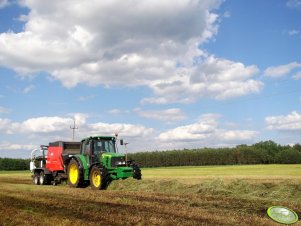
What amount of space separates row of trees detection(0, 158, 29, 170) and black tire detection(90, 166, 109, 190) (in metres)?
51.7

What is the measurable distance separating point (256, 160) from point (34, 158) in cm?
5282

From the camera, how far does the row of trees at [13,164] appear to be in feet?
213

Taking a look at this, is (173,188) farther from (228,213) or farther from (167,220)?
(167,220)

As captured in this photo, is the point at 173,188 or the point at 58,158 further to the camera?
the point at 58,158

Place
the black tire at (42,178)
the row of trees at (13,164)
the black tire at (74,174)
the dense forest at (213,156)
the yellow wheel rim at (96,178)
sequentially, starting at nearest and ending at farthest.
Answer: the yellow wheel rim at (96,178) < the black tire at (74,174) < the black tire at (42,178) < the row of trees at (13,164) < the dense forest at (213,156)

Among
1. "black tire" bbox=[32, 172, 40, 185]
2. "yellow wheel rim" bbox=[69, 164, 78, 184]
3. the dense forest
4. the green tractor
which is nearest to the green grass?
"black tire" bbox=[32, 172, 40, 185]

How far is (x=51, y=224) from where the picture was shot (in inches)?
295

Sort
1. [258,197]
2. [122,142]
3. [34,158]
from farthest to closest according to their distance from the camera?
[34,158], [122,142], [258,197]

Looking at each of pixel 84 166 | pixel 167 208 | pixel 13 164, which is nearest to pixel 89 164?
pixel 84 166

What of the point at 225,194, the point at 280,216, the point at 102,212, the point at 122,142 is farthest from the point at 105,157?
the point at 280,216

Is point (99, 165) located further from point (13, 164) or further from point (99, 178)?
point (13, 164)

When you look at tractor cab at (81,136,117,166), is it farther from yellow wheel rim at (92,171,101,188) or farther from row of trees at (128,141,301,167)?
row of trees at (128,141,301,167)

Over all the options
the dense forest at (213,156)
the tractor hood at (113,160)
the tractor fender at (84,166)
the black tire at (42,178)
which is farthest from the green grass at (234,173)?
the dense forest at (213,156)

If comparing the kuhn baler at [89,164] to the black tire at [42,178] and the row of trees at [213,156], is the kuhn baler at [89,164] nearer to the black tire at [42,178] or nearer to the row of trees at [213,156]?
the black tire at [42,178]
